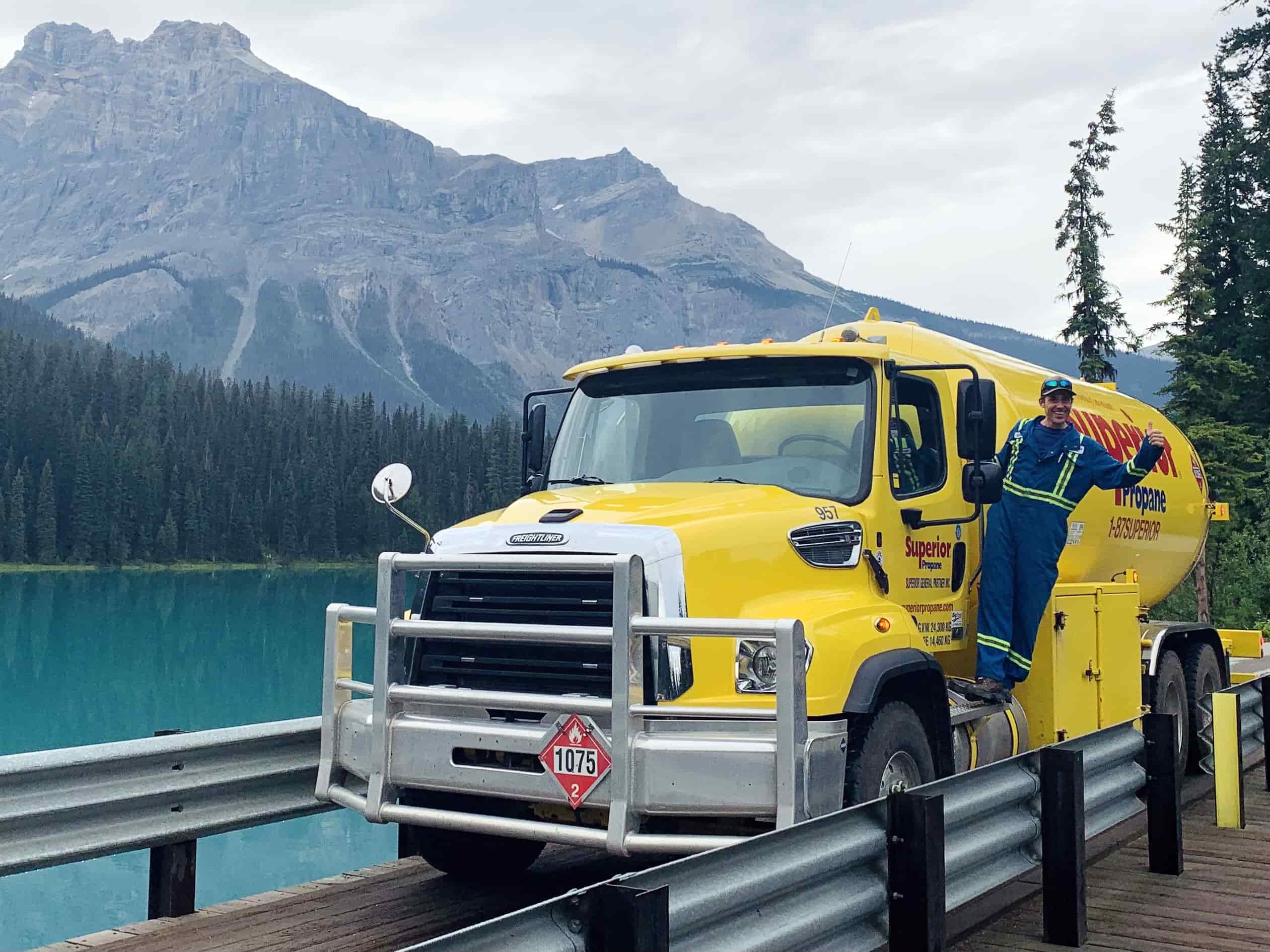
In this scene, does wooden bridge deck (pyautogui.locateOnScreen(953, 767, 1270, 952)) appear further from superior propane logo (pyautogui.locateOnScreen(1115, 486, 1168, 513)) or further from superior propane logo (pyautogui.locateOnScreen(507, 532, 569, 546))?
superior propane logo (pyautogui.locateOnScreen(1115, 486, 1168, 513))

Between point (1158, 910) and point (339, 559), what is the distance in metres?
141

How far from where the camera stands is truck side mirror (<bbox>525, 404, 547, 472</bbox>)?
8164 mm

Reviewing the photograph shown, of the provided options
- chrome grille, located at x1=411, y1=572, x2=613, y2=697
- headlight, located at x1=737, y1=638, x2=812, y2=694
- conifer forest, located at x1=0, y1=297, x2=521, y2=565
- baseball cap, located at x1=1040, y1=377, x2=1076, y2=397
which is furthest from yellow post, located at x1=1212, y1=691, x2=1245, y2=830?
conifer forest, located at x1=0, y1=297, x2=521, y2=565

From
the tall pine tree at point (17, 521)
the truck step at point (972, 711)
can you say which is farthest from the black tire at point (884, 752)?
the tall pine tree at point (17, 521)

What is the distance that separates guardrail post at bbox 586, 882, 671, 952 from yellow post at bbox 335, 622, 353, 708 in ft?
10.2

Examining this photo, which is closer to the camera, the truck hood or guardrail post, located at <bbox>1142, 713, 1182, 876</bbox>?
the truck hood

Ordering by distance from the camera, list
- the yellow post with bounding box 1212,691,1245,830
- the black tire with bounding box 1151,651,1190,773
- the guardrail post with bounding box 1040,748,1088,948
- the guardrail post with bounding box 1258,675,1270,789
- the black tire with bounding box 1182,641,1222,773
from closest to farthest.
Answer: the guardrail post with bounding box 1040,748,1088,948 < the yellow post with bounding box 1212,691,1245,830 < the guardrail post with bounding box 1258,675,1270,789 < the black tire with bounding box 1151,651,1190,773 < the black tire with bounding box 1182,641,1222,773

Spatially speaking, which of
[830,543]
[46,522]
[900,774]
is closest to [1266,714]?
[900,774]

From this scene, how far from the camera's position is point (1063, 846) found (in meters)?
5.79

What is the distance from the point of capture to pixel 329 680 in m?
6.35

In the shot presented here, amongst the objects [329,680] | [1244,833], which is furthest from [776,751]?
[1244,833]

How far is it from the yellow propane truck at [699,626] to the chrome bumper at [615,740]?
1cm

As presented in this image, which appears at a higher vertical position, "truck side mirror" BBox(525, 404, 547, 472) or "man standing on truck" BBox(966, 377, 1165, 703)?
"truck side mirror" BBox(525, 404, 547, 472)

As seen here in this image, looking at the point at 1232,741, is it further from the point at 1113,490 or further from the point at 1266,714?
the point at 1113,490
